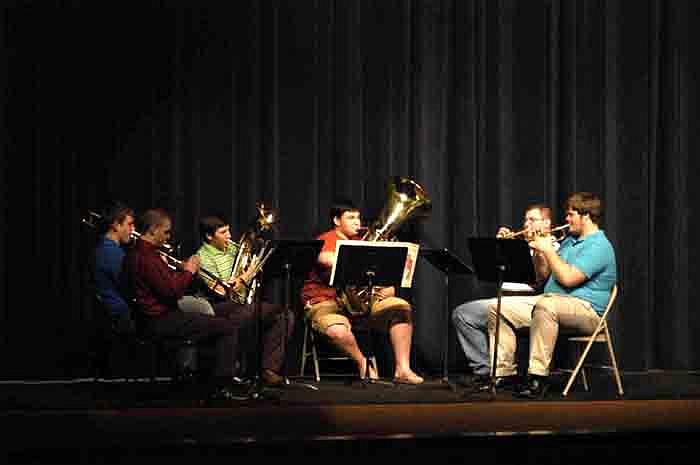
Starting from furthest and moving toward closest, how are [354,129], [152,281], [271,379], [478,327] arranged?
[354,129] → [478,327] → [271,379] → [152,281]

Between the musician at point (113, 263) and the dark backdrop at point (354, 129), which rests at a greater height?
the dark backdrop at point (354, 129)

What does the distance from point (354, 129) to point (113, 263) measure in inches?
87.3

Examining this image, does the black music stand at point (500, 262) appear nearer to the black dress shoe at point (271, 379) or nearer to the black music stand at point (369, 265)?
the black music stand at point (369, 265)

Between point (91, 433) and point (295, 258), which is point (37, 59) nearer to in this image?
point (295, 258)

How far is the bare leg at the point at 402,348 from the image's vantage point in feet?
24.5

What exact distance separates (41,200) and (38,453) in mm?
3407

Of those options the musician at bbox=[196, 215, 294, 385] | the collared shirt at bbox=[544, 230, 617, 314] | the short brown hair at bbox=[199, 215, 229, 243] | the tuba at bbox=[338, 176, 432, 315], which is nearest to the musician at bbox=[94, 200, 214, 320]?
the musician at bbox=[196, 215, 294, 385]

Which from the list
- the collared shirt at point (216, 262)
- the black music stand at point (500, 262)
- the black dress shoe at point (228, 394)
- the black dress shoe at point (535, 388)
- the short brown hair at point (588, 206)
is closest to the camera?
the black music stand at point (500, 262)

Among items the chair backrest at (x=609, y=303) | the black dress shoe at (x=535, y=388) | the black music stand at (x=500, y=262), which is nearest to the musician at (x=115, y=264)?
the black music stand at (x=500, y=262)

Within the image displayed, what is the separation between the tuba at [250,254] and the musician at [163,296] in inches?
20.2

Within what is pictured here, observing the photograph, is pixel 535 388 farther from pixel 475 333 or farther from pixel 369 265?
pixel 369 265

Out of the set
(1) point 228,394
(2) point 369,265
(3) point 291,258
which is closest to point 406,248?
(2) point 369,265

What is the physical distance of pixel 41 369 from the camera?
7730mm

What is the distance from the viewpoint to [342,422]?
6188mm
